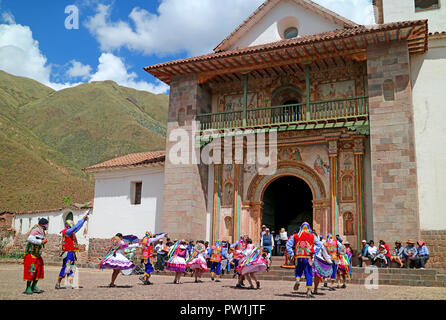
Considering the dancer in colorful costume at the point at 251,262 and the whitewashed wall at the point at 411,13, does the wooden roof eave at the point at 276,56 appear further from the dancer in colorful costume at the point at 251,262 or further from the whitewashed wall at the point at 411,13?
the dancer in colorful costume at the point at 251,262

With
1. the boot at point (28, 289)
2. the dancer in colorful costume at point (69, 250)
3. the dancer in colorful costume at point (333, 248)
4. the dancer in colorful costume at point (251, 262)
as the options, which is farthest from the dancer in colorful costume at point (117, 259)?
the dancer in colorful costume at point (333, 248)

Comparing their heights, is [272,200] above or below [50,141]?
below

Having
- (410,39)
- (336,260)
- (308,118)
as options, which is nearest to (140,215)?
(308,118)

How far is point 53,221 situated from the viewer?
2808 centimetres

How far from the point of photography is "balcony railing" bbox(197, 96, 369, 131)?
53.4 feet

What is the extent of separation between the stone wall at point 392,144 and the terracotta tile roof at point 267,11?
2.51m

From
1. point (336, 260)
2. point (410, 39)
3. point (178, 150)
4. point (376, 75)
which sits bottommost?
point (336, 260)

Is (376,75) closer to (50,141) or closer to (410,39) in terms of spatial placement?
(410,39)

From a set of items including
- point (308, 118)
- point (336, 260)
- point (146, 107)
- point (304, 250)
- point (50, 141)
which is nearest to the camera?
point (304, 250)

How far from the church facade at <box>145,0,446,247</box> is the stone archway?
0.13ft

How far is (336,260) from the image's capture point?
1127cm

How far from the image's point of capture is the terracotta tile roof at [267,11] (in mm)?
17734

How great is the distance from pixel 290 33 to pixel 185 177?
760 cm

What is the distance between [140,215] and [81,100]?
83444 mm
